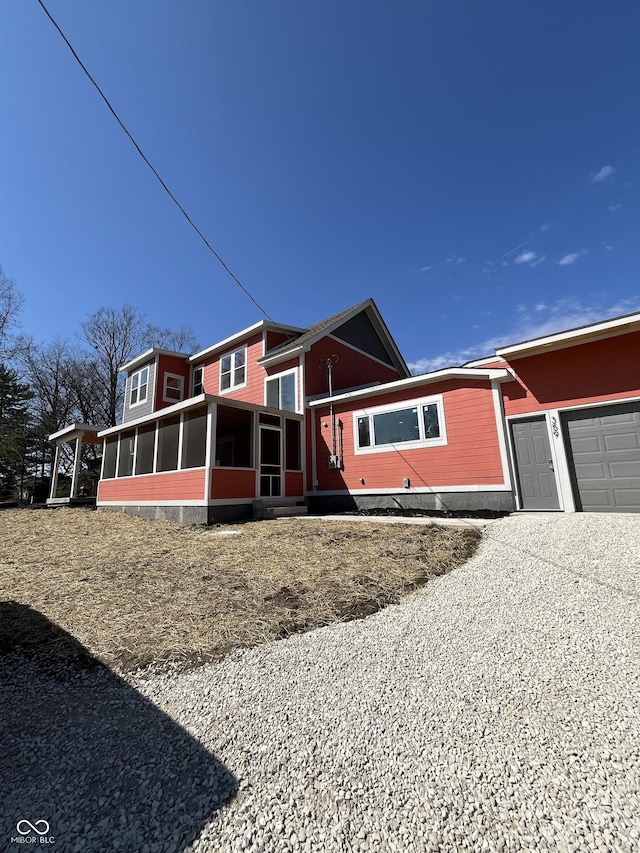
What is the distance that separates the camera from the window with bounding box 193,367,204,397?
53.6 feet

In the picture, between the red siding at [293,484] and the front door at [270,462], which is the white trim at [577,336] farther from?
the red siding at [293,484]

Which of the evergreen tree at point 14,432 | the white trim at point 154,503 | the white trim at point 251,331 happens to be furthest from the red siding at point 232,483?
the evergreen tree at point 14,432

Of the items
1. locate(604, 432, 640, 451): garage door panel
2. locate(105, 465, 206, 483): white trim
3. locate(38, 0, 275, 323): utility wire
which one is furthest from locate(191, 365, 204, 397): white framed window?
locate(604, 432, 640, 451): garage door panel

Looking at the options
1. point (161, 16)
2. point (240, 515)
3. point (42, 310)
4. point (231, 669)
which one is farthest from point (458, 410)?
point (42, 310)

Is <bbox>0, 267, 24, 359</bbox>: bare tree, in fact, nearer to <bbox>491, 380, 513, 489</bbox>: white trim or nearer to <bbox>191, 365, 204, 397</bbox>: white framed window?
<bbox>191, 365, 204, 397</bbox>: white framed window

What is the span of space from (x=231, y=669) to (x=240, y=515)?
277 inches

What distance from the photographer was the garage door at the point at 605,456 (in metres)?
6.91

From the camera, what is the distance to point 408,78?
923 centimetres

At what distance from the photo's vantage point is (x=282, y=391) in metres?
12.5

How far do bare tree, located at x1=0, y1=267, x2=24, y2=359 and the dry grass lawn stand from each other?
15845mm

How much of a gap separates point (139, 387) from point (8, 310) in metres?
8.52

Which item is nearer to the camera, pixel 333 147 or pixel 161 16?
pixel 161 16

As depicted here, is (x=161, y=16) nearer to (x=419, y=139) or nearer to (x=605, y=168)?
(x=419, y=139)

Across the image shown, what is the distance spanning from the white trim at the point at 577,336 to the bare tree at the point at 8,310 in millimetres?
22843
